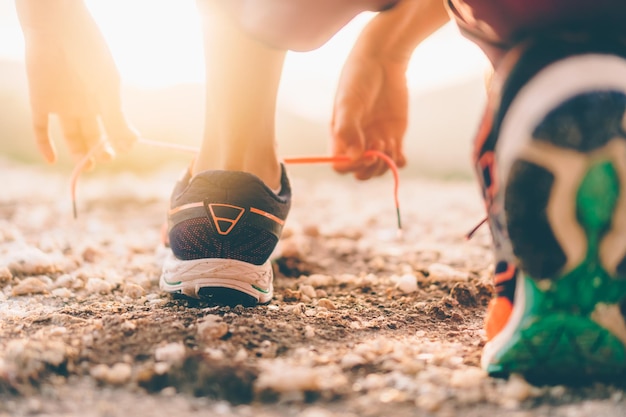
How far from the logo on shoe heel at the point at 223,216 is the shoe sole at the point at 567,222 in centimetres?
52

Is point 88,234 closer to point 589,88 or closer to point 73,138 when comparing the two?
point 73,138

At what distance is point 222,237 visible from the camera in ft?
3.68

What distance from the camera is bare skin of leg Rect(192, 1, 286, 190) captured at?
1122 millimetres

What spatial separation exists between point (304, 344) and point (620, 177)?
0.51 m

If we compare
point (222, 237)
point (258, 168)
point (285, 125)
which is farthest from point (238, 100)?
point (285, 125)

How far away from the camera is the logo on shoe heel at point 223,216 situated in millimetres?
1116

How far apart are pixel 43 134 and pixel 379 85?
0.82 meters

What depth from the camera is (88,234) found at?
190 centimetres

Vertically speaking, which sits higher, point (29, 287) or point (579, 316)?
point (579, 316)

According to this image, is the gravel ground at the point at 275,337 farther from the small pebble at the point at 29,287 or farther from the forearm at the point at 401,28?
the forearm at the point at 401,28

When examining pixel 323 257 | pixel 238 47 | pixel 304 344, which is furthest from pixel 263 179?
pixel 323 257

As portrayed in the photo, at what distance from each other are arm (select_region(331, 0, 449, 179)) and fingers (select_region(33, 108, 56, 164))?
664 mm

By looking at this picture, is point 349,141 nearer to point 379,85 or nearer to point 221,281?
point 379,85

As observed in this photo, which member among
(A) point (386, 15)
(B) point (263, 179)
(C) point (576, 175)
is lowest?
(B) point (263, 179)
